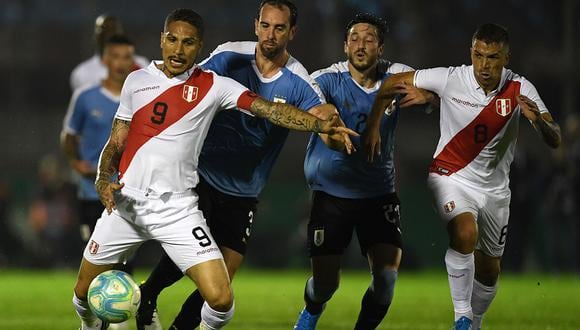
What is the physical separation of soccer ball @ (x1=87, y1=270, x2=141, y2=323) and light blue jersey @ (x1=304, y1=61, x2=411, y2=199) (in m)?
Answer: 2.10

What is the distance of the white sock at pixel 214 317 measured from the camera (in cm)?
764

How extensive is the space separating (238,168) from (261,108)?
111 cm

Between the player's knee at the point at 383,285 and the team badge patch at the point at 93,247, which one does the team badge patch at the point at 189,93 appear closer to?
the team badge patch at the point at 93,247

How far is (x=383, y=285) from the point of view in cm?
895

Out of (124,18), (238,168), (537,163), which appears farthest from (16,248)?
(238,168)

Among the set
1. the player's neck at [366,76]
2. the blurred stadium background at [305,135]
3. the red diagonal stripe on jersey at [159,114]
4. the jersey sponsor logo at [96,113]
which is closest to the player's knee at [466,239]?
the player's neck at [366,76]

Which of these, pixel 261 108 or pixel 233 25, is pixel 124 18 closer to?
pixel 233 25

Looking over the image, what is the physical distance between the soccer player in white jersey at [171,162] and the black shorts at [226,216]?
0.93 metres

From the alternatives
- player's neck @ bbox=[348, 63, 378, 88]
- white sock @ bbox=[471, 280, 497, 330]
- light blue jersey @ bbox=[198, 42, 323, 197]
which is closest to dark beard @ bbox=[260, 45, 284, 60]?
light blue jersey @ bbox=[198, 42, 323, 197]

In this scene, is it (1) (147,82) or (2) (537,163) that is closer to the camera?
(1) (147,82)

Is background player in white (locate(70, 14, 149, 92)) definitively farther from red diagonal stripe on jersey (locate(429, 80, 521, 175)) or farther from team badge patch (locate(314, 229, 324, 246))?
red diagonal stripe on jersey (locate(429, 80, 521, 175))

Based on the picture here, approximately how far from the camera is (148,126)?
778 centimetres

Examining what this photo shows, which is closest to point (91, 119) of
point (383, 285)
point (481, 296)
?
point (383, 285)

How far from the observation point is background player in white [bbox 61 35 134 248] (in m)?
11.0
